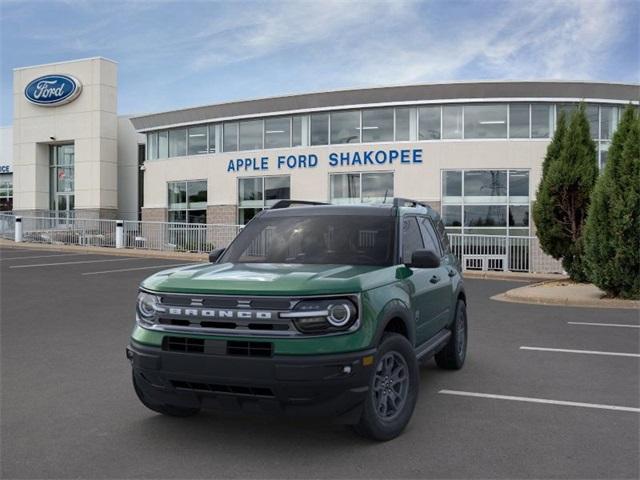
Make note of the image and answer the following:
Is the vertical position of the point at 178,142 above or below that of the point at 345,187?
above

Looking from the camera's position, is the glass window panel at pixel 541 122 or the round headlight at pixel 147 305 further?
the glass window panel at pixel 541 122

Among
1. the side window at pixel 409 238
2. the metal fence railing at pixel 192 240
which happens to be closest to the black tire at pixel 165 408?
the side window at pixel 409 238

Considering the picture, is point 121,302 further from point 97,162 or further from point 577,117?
point 97,162

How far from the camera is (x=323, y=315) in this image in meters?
4.14

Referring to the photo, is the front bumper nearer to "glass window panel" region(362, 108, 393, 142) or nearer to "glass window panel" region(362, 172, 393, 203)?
"glass window panel" region(362, 172, 393, 203)

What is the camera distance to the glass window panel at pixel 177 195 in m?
32.3

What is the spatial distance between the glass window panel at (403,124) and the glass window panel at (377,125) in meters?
0.32

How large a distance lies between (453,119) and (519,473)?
917 inches

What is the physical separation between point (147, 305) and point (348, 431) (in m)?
1.74

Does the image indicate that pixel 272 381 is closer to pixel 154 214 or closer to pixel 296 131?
pixel 296 131

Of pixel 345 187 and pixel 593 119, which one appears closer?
pixel 593 119

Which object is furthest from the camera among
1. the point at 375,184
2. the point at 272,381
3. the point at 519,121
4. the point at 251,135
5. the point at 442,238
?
the point at 251,135

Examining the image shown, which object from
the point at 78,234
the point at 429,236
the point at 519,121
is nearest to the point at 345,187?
the point at 519,121

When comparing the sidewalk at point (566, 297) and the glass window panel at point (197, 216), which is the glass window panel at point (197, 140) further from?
the sidewalk at point (566, 297)
